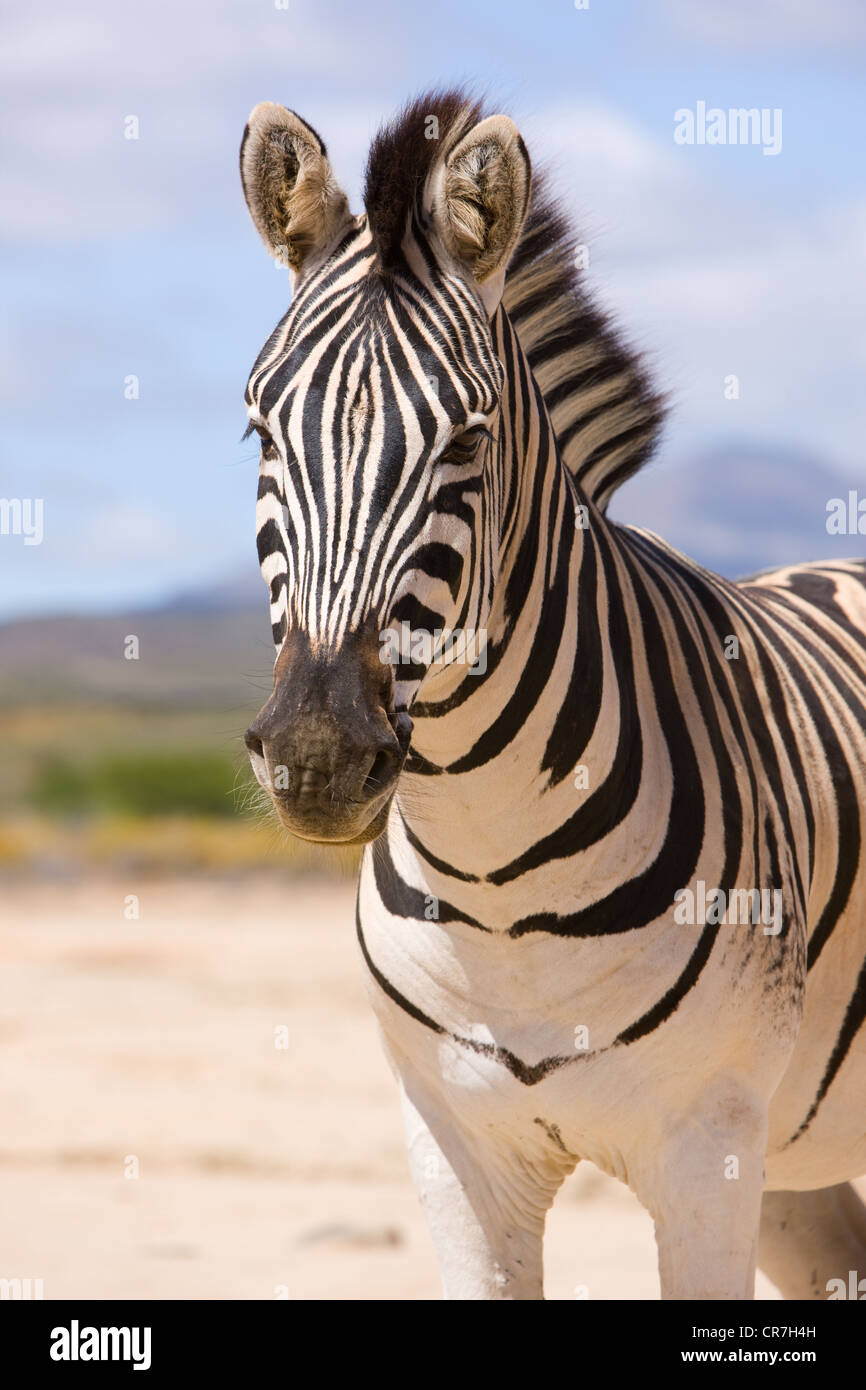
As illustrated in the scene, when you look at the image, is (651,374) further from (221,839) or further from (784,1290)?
(221,839)

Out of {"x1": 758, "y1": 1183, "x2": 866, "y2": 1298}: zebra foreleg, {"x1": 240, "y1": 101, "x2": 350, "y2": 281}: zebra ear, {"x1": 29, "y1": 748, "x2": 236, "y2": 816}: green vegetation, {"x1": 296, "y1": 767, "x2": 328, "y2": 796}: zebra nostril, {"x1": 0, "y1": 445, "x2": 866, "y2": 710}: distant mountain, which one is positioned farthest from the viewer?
{"x1": 0, "y1": 445, "x2": 866, "y2": 710}: distant mountain

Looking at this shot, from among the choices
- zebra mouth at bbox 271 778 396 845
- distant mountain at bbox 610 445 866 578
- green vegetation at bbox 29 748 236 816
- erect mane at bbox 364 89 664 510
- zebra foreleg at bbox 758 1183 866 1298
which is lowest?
green vegetation at bbox 29 748 236 816

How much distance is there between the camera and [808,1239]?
4727 millimetres

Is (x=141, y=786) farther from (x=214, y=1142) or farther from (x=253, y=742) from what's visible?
(x=253, y=742)

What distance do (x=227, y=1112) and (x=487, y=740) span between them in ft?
26.3

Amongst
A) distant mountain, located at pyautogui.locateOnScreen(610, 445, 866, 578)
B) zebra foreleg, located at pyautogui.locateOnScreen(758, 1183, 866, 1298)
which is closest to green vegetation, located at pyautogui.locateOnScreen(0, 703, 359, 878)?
zebra foreleg, located at pyautogui.locateOnScreen(758, 1183, 866, 1298)

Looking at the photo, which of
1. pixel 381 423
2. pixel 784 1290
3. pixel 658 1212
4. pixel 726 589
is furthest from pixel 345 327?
pixel 784 1290

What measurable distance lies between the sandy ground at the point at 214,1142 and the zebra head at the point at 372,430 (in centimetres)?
343

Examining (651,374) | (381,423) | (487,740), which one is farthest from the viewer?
(651,374)

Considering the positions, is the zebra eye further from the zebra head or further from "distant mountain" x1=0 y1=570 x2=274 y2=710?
"distant mountain" x1=0 y1=570 x2=274 y2=710

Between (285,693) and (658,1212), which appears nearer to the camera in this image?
(285,693)

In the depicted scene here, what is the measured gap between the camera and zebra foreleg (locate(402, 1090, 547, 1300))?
325cm

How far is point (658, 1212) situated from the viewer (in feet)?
9.79

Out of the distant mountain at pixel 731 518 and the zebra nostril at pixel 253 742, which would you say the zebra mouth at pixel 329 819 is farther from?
the distant mountain at pixel 731 518
